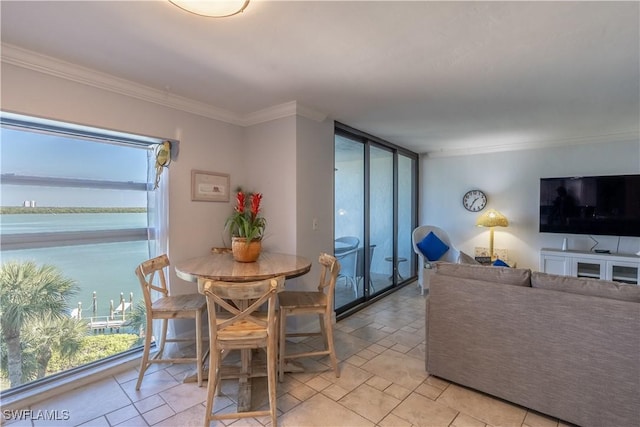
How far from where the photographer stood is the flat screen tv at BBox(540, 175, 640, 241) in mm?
3875

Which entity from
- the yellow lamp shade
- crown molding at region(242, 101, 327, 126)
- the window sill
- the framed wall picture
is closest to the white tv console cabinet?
the yellow lamp shade

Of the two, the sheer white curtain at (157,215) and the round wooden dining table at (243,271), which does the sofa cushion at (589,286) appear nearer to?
the round wooden dining table at (243,271)

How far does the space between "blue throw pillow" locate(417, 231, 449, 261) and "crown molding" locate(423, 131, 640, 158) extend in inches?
62.8

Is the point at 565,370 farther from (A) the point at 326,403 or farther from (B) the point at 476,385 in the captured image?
(A) the point at 326,403

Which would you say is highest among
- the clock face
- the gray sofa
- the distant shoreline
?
the clock face

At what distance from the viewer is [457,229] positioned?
17.6 ft

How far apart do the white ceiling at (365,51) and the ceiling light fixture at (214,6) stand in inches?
4.8

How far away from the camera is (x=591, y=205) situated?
13.5 feet

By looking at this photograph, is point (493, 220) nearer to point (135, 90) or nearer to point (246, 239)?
point (246, 239)

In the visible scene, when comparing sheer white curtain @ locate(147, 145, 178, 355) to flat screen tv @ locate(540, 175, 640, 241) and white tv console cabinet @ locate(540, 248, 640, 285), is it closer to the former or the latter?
white tv console cabinet @ locate(540, 248, 640, 285)

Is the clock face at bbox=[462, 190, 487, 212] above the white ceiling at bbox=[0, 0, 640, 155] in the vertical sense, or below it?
below

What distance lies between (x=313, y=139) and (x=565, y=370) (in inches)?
106

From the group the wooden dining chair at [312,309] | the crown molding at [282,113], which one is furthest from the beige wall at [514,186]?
the wooden dining chair at [312,309]

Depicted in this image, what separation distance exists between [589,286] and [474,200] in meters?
3.55
